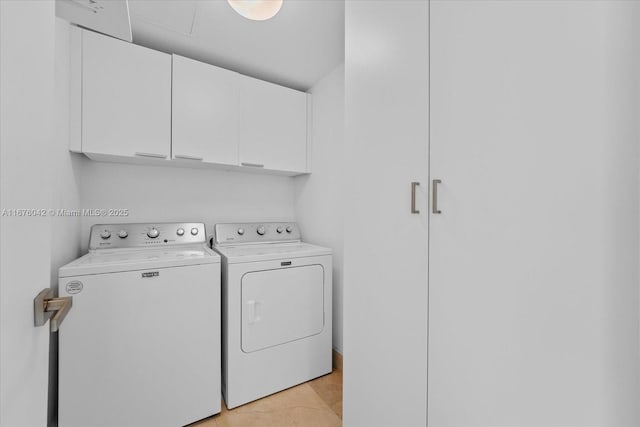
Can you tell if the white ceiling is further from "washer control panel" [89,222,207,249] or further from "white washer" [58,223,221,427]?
"white washer" [58,223,221,427]

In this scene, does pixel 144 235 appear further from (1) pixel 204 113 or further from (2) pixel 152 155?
(1) pixel 204 113

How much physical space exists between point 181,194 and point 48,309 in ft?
5.47

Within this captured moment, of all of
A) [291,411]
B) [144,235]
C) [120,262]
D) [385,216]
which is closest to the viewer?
[385,216]

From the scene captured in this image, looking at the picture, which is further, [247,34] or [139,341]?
[247,34]

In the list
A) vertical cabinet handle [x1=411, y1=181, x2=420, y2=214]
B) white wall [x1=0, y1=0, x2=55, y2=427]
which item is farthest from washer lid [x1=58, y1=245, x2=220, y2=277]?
vertical cabinet handle [x1=411, y1=181, x2=420, y2=214]

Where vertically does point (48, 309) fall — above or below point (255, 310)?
above

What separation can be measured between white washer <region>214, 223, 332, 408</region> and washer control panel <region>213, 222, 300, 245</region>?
142 mm

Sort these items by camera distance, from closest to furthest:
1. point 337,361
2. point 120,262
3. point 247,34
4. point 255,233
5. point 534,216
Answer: point 534,216
point 120,262
point 247,34
point 337,361
point 255,233

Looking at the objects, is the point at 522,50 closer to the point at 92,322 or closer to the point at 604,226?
the point at 604,226

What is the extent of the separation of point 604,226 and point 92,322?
1917 mm

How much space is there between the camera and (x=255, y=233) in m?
2.28

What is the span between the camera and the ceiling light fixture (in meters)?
1.36

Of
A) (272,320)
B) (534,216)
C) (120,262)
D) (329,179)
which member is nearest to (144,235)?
(120,262)

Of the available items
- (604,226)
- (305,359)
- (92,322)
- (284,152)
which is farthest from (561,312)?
(284,152)
